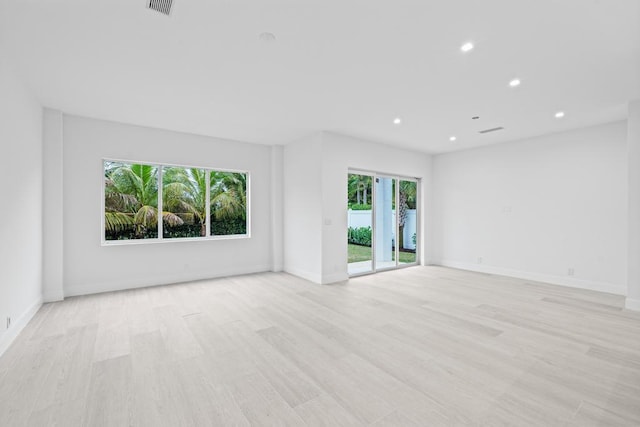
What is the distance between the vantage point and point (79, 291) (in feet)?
15.1

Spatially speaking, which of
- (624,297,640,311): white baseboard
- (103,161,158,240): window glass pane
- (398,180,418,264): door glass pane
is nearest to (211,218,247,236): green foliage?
(103,161,158,240): window glass pane

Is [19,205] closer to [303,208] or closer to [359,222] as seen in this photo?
[303,208]

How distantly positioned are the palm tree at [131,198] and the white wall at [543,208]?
21.9 ft

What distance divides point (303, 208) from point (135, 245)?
3.18m

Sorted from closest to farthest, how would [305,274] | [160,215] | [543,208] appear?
[160,215] → [543,208] → [305,274]

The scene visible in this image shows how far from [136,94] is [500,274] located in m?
7.49

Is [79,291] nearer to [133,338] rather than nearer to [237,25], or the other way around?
[133,338]

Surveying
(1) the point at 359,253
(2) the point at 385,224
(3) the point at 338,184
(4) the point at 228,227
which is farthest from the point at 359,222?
(4) the point at 228,227

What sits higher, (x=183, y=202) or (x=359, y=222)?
(x=183, y=202)

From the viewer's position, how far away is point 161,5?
2170 mm

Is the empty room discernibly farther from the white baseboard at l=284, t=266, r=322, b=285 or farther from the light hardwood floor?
the white baseboard at l=284, t=266, r=322, b=285

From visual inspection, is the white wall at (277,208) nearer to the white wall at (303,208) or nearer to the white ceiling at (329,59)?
the white wall at (303,208)

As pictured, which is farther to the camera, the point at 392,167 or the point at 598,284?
the point at 392,167

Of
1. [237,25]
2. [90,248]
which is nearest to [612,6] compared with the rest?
[237,25]
